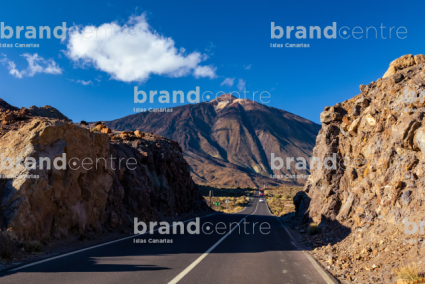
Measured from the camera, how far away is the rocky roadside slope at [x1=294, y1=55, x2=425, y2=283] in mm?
7566

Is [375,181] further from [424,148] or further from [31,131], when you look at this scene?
[31,131]

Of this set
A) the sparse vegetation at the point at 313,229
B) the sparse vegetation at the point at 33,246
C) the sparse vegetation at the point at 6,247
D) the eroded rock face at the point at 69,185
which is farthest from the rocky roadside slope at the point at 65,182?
the sparse vegetation at the point at 313,229

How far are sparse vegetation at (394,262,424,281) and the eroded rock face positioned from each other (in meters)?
10.3

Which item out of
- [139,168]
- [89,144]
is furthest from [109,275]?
[139,168]

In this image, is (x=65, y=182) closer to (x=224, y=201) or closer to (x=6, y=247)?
(x=6, y=247)

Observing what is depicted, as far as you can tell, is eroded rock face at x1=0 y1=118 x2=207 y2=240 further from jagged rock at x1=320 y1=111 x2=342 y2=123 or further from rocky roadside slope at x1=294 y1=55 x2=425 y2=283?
jagged rock at x1=320 y1=111 x2=342 y2=123

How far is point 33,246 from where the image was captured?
28.3ft

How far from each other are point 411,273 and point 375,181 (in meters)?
5.64

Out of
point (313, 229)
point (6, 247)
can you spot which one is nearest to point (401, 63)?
point (313, 229)

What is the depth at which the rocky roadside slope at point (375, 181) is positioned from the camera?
757cm

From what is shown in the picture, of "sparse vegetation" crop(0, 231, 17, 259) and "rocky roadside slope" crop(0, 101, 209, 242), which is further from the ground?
"rocky roadside slope" crop(0, 101, 209, 242)

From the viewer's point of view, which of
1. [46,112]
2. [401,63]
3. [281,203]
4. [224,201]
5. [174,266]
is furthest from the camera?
[281,203]

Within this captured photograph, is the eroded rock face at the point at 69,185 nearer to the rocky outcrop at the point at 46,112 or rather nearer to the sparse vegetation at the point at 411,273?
the rocky outcrop at the point at 46,112

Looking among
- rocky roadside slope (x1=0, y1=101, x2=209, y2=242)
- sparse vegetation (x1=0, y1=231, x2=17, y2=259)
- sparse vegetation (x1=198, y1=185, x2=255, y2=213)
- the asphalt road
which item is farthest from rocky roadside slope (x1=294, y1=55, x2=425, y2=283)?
sparse vegetation (x1=198, y1=185, x2=255, y2=213)
